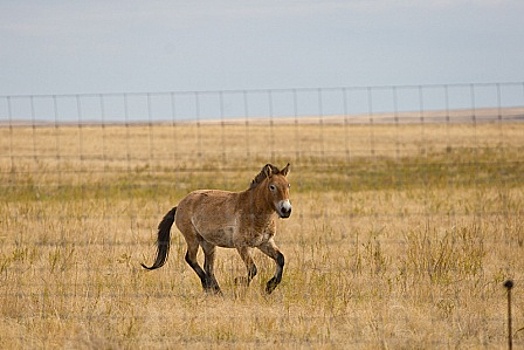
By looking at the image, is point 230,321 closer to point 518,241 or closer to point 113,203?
point 518,241

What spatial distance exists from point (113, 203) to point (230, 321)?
9.69 m

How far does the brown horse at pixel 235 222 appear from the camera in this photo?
9453 millimetres

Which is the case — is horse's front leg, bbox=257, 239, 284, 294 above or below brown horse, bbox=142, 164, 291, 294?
below

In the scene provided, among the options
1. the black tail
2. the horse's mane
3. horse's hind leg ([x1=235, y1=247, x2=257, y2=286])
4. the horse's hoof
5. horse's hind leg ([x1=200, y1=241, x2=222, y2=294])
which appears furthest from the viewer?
the black tail

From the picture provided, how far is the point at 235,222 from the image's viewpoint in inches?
386

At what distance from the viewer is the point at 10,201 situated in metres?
18.7

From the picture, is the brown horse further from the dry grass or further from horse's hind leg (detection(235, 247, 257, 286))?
the dry grass

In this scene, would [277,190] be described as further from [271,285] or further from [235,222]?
[271,285]

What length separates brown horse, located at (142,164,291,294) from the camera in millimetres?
9453

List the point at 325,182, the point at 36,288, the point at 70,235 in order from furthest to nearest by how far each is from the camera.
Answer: the point at 325,182 → the point at 70,235 → the point at 36,288

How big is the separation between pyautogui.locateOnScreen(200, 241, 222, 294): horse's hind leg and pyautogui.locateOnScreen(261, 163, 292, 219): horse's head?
1099 mm

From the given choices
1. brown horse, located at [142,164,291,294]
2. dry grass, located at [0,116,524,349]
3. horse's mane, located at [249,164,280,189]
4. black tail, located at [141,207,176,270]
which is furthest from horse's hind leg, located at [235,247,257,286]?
black tail, located at [141,207,176,270]

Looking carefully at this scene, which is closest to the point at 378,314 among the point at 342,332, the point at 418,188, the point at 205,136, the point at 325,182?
the point at 342,332

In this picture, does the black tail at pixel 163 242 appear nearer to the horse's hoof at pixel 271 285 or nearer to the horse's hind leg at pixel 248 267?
the horse's hind leg at pixel 248 267
